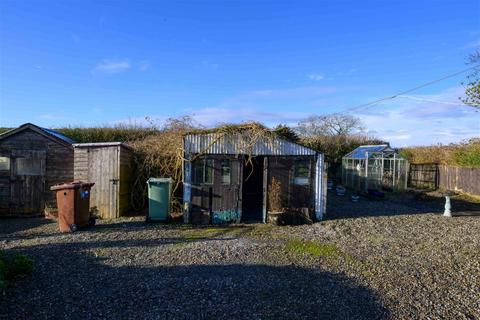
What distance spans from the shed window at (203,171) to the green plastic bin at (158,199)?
35.9 inches

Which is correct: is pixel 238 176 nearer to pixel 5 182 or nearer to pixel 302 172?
pixel 302 172

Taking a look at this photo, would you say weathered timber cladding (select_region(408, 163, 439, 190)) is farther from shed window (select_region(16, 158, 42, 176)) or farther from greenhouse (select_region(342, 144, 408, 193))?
shed window (select_region(16, 158, 42, 176))

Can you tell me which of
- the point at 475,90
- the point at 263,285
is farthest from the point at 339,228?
the point at 475,90

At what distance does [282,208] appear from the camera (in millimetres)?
10383

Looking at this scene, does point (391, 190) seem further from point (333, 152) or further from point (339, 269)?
point (339, 269)

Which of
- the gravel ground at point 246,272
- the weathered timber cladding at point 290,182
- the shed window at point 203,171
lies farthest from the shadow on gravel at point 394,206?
the shed window at point 203,171

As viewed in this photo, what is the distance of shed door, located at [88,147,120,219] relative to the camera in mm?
11039

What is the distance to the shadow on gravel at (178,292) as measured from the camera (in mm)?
4273

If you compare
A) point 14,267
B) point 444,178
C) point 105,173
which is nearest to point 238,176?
point 105,173

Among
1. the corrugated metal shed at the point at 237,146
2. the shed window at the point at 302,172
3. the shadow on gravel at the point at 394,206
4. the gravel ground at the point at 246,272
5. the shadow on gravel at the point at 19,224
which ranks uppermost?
the corrugated metal shed at the point at 237,146

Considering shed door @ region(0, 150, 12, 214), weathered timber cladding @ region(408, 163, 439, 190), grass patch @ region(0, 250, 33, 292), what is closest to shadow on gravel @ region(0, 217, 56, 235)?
shed door @ region(0, 150, 12, 214)

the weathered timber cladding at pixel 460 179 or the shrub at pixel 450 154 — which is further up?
the shrub at pixel 450 154

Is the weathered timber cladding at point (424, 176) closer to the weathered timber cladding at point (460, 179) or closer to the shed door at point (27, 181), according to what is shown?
the weathered timber cladding at point (460, 179)

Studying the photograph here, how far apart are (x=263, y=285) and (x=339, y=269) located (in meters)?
1.67
